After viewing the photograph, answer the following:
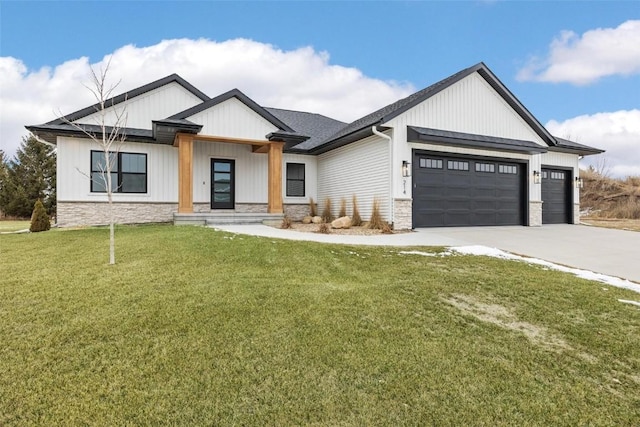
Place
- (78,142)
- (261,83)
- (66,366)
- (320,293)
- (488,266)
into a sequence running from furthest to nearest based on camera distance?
(261,83) < (78,142) < (488,266) < (320,293) < (66,366)

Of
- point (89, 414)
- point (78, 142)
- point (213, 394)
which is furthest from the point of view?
point (78, 142)

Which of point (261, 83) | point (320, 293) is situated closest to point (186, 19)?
point (261, 83)

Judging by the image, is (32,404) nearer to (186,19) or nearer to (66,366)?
(66,366)

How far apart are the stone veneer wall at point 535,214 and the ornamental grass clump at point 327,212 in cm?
814

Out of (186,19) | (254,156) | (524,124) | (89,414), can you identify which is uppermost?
(186,19)

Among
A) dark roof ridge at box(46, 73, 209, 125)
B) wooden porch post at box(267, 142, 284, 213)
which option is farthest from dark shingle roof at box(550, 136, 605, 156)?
dark roof ridge at box(46, 73, 209, 125)

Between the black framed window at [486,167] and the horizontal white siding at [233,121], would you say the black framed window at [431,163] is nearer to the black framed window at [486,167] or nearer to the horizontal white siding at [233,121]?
the black framed window at [486,167]

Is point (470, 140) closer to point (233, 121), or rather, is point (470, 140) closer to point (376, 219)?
point (376, 219)

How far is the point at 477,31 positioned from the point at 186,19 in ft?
38.8

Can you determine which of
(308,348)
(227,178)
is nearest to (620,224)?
(227,178)

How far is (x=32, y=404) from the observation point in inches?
93.9

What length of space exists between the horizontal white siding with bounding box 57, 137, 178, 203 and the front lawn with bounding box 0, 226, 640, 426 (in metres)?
8.31

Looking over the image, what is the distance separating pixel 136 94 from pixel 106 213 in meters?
4.67

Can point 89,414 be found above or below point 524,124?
below
